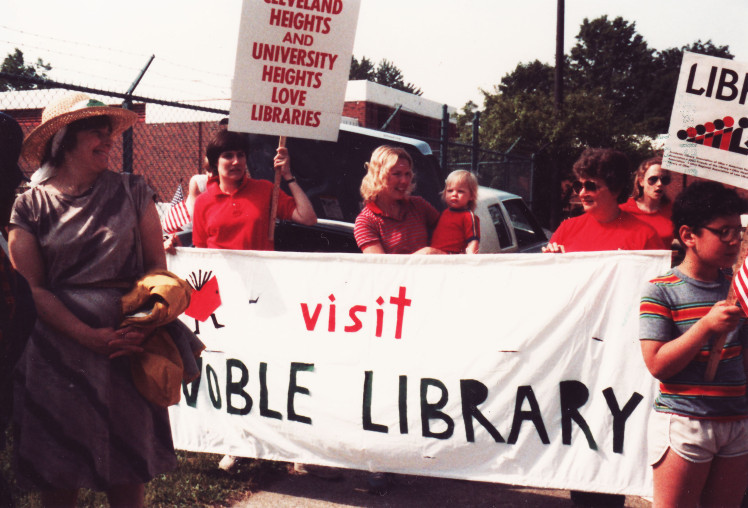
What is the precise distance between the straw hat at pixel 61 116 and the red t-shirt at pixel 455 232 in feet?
7.27

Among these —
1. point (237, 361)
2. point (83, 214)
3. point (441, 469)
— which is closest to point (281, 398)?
point (237, 361)

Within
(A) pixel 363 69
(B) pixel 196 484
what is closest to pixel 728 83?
(B) pixel 196 484

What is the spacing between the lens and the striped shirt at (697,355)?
248 centimetres

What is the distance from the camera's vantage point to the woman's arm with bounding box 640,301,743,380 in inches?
91.8

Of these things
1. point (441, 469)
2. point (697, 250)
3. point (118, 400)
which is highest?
point (697, 250)

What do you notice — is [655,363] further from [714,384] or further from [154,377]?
[154,377]

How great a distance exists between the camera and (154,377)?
2555 mm

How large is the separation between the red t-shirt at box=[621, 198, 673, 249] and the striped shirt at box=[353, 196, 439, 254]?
4.06 ft

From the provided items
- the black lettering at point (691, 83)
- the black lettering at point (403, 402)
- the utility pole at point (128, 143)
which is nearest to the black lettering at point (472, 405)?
the black lettering at point (403, 402)

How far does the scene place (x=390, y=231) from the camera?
14.0 ft

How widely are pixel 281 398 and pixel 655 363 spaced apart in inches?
85.0

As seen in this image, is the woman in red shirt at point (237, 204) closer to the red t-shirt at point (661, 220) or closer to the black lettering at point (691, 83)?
the red t-shirt at point (661, 220)

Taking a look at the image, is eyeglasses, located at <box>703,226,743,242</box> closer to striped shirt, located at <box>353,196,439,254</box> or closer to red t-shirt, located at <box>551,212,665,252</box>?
red t-shirt, located at <box>551,212,665,252</box>

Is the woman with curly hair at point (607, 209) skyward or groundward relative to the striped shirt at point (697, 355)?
skyward
